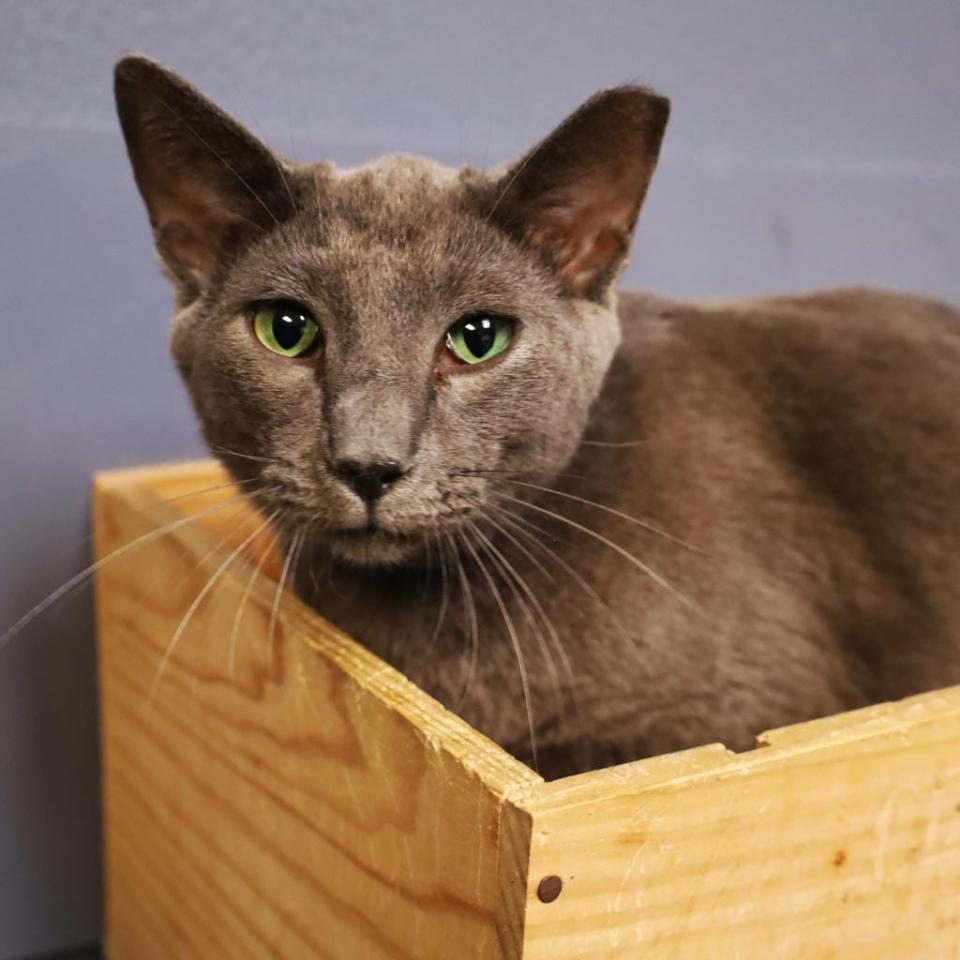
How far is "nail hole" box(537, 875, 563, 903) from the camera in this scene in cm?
60

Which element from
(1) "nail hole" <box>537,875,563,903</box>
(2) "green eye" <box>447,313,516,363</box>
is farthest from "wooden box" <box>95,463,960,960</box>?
(2) "green eye" <box>447,313,516,363</box>

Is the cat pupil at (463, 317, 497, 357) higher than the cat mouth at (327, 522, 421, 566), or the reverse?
the cat pupil at (463, 317, 497, 357)

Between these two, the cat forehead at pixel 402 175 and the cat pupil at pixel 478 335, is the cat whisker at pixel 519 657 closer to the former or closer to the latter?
the cat pupil at pixel 478 335

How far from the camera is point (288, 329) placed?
85 centimetres

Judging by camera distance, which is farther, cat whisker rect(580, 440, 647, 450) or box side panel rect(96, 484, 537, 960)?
cat whisker rect(580, 440, 647, 450)

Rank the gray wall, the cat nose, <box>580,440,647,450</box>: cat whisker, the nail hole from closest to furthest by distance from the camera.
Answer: the nail hole
the cat nose
<box>580,440,647,450</box>: cat whisker
the gray wall

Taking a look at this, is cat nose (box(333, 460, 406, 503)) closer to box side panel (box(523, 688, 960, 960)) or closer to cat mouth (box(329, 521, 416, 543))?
cat mouth (box(329, 521, 416, 543))

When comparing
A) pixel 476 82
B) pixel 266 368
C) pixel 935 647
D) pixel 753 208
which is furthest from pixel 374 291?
pixel 753 208

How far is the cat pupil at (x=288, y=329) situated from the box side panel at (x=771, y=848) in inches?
16.0

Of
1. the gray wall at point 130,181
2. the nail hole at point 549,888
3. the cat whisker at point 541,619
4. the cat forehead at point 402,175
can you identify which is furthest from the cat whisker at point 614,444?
the gray wall at point 130,181

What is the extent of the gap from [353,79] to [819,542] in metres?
0.81

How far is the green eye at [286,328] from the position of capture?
849 mm

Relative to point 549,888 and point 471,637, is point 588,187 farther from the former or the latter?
point 549,888

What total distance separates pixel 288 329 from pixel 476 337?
0.46 feet
